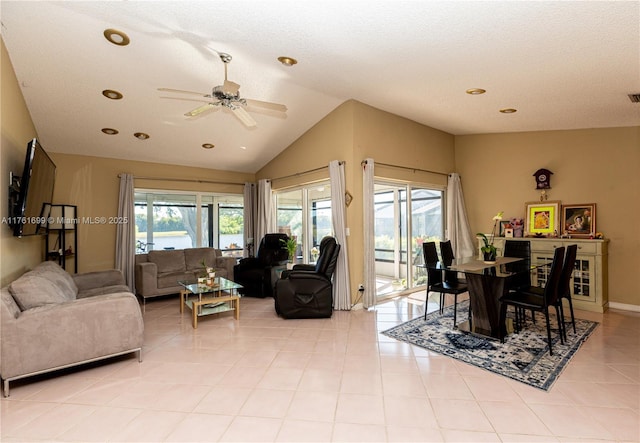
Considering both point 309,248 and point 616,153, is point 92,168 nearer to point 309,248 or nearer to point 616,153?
point 309,248

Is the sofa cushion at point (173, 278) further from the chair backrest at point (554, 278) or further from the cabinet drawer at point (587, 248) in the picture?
the cabinet drawer at point (587, 248)

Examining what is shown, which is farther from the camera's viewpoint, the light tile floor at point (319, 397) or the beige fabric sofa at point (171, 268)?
the beige fabric sofa at point (171, 268)

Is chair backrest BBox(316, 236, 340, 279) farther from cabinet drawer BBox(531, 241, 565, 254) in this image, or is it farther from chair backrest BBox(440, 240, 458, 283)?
cabinet drawer BBox(531, 241, 565, 254)

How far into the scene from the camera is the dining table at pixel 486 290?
3.43m

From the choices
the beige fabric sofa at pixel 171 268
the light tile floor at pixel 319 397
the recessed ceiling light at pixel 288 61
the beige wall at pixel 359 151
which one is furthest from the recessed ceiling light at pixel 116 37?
the beige fabric sofa at pixel 171 268

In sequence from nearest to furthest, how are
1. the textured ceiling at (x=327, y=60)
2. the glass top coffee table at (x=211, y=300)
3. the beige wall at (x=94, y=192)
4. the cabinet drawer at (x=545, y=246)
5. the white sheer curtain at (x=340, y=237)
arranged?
the textured ceiling at (x=327, y=60)
the glass top coffee table at (x=211, y=300)
the white sheer curtain at (x=340, y=237)
the cabinet drawer at (x=545, y=246)
the beige wall at (x=94, y=192)

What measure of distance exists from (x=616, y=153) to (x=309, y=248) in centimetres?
499

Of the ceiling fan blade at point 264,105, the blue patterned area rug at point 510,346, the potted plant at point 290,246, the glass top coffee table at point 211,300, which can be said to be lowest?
the blue patterned area rug at point 510,346

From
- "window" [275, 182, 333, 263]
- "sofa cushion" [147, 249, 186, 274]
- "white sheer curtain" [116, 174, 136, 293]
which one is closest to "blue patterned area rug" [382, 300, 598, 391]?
"window" [275, 182, 333, 263]

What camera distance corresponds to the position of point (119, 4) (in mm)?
2619

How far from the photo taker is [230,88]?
3.01 metres

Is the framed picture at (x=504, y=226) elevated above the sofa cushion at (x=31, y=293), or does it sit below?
above

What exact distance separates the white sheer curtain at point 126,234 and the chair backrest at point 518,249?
622cm

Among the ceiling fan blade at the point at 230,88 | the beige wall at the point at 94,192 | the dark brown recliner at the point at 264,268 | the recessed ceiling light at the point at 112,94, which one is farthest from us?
the dark brown recliner at the point at 264,268
